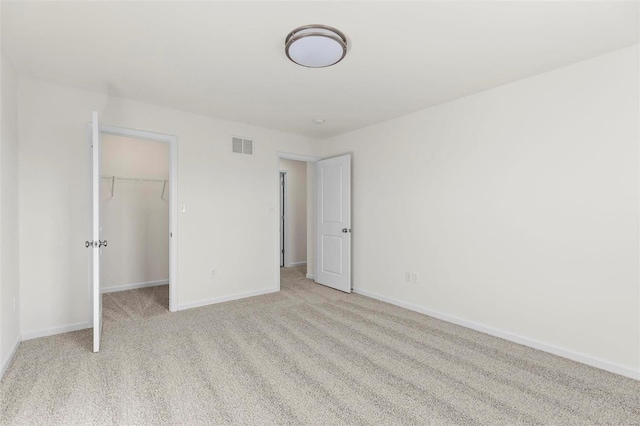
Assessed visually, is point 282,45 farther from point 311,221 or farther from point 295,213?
point 295,213

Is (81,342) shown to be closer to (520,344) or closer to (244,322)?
(244,322)

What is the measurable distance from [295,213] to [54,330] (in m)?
4.53

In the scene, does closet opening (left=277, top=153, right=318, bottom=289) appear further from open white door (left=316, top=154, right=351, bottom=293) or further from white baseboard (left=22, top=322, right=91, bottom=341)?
white baseboard (left=22, top=322, right=91, bottom=341)

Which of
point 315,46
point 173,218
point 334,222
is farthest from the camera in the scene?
point 334,222

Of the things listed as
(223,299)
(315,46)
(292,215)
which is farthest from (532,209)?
(292,215)

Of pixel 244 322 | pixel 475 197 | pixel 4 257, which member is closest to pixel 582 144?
pixel 475 197

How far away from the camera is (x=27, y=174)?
2920 millimetres

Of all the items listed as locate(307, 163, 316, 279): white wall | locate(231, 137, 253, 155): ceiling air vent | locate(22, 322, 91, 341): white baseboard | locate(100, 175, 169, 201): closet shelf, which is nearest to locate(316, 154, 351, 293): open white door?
locate(307, 163, 316, 279): white wall

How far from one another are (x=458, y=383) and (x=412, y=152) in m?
2.54

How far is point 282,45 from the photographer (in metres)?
2.32

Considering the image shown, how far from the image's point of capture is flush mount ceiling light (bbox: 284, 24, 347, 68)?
6.85 feet

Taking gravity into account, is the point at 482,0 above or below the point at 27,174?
above

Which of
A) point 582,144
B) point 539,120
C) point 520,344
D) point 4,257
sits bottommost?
point 520,344

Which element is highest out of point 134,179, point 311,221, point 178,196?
point 134,179
